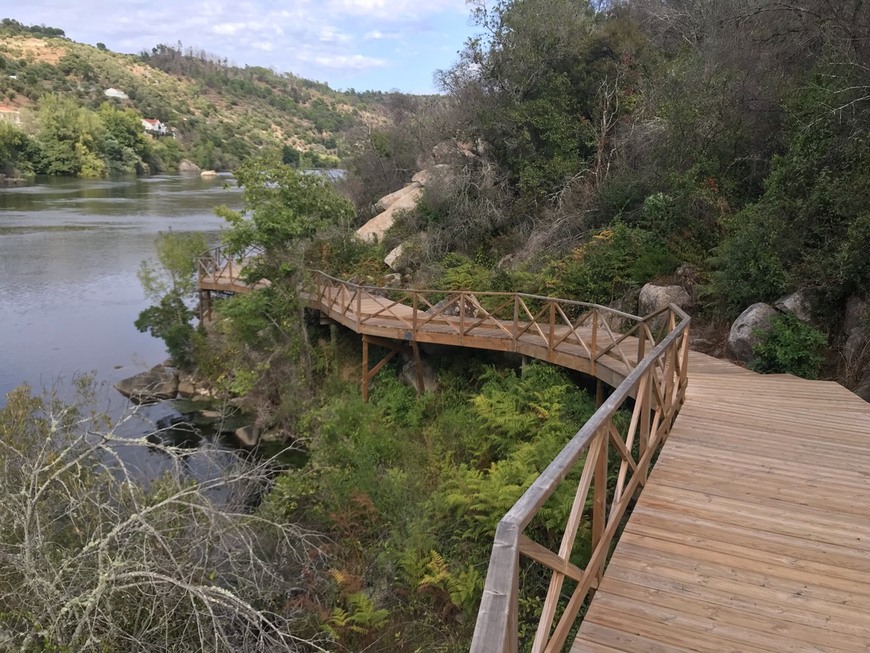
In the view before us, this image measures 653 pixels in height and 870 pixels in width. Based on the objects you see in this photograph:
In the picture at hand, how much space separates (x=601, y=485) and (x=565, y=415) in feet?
22.3

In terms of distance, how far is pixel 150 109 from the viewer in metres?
105

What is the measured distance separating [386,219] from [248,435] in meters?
9.82

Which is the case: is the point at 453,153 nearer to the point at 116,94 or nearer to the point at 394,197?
the point at 394,197

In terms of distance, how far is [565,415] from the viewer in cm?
1020

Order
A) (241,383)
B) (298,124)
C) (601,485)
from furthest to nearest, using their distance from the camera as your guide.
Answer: (298,124)
(241,383)
(601,485)

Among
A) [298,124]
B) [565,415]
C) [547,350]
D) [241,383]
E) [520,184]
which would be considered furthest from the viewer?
[298,124]

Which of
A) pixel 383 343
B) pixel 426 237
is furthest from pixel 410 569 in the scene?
pixel 426 237

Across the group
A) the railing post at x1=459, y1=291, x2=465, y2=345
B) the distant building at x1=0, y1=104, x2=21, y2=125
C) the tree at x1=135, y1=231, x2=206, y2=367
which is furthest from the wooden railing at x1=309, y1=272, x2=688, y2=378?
the distant building at x1=0, y1=104, x2=21, y2=125

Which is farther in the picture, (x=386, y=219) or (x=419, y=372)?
(x=386, y=219)

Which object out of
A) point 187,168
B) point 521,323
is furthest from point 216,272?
point 187,168

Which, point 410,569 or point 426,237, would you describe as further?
point 426,237

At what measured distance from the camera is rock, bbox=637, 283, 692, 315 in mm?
12203

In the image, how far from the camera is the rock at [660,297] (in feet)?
40.0

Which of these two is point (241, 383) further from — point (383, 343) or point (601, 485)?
point (601, 485)
